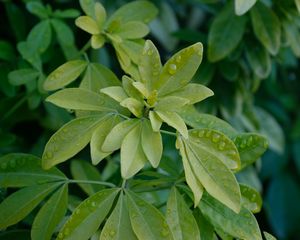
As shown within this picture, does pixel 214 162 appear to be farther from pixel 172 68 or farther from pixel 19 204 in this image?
pixel 19 204

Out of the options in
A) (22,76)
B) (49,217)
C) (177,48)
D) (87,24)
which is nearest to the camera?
(49,217)

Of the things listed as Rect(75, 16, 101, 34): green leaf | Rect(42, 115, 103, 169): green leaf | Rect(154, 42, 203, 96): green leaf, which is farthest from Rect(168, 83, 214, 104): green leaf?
Rect(75, 16, 101, 34): green leaf

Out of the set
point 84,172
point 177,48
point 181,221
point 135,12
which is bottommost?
point 177,48

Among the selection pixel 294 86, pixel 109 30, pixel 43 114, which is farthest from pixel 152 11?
pixel 294 86

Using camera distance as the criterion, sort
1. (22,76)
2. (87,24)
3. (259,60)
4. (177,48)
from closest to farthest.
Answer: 1. (87,24)
2. (22,76)
3. (259,60)
4. (177,48)

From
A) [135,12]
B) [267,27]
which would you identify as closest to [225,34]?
[267,27]

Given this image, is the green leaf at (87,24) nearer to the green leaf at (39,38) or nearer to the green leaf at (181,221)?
the green leaf at (39,38)

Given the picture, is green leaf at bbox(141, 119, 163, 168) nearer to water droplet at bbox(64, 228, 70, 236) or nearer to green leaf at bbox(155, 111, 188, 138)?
green leaf at bbox(155, 111, 188, 138)

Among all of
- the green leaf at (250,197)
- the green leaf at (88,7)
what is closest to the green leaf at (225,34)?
the green leaf at (88,7)
